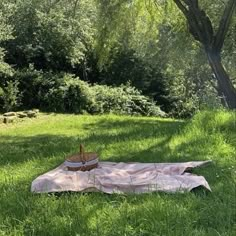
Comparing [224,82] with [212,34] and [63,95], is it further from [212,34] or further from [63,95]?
[63,95]

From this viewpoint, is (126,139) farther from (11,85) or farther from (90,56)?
(90,56)

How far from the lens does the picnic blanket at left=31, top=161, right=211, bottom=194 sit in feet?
15.7

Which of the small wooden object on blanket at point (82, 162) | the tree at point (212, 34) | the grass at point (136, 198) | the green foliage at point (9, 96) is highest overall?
the tree at point (212, 34)

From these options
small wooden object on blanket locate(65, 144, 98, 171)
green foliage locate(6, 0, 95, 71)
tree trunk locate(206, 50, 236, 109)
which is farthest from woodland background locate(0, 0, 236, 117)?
small wooden object on blanket locate(65, 144, 98, 171)

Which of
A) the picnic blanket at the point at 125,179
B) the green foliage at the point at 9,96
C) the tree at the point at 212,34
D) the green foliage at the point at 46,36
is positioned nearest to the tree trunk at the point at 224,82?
the tree at the point at 212,34

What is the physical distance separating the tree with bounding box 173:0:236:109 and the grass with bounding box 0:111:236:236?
4.34m

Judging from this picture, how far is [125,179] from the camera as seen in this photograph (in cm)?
523

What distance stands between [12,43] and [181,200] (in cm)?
1490

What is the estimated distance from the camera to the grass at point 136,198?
145 inches

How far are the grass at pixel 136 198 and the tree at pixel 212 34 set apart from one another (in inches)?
171

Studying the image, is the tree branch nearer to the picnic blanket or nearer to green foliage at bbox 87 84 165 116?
green foliage at bbox 87 84 165 116

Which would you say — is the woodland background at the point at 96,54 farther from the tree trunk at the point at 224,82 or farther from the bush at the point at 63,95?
the tree trunk at the point at 224,82

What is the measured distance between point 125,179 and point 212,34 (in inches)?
336

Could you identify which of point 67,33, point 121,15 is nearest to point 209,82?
point 67,33
